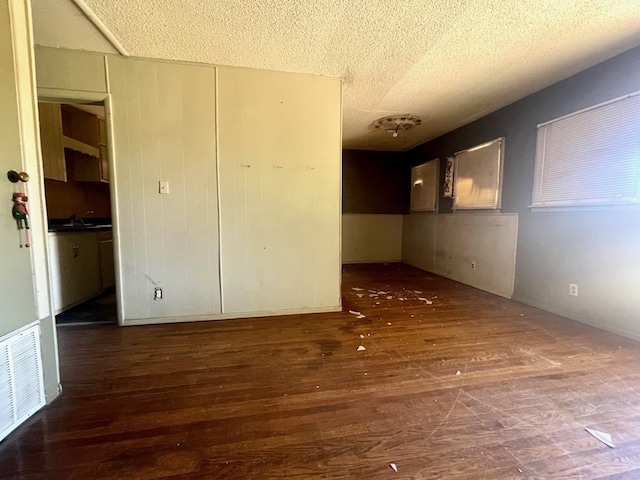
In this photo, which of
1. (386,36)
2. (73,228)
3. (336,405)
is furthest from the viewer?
(73,228)

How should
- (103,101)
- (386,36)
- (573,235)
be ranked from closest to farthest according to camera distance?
(386,36) → (103,101) → (573,235)

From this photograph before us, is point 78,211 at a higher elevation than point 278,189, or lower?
lower

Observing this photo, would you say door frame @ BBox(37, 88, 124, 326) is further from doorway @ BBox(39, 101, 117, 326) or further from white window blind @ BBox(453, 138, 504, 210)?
white window blind @ BBox(453, 138, 504, 210)

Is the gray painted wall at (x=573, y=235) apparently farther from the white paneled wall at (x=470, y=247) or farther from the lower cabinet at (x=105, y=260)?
the lower cabinet at (x=105, y=260)

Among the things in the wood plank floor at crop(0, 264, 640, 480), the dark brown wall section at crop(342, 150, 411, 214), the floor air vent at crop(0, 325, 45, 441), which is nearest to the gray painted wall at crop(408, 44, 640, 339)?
the wood plank floor at crop(0, 264, 640, 480)

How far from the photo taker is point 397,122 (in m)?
4.46

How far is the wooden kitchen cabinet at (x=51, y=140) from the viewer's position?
337cm

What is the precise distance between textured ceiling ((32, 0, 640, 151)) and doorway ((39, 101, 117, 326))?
3.28ft

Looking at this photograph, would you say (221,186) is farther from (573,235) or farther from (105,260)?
(573,235)

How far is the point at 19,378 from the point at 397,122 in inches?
188

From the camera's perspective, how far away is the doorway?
306 centimetres

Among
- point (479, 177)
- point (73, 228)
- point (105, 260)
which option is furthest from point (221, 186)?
point (479, 177)

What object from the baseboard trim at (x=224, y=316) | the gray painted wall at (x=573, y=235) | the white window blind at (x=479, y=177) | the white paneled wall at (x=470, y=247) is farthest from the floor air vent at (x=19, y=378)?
the white window blind at (x=479, y=177)

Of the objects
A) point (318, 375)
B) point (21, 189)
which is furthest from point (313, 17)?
point (318, 375)
